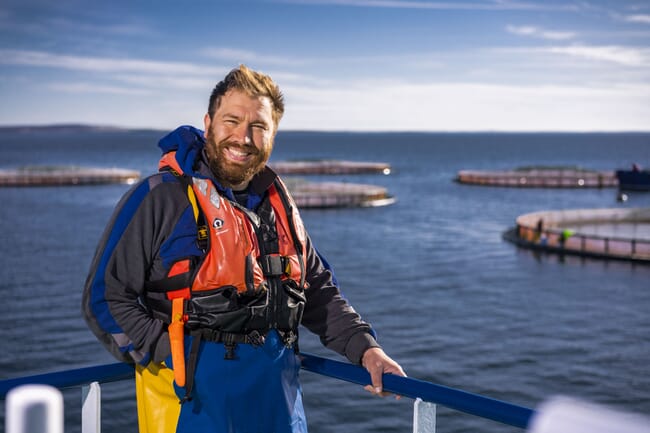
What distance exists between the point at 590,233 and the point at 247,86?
187ft

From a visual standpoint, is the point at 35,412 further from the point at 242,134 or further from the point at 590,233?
the point at 590,233

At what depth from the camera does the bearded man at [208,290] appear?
326 cm

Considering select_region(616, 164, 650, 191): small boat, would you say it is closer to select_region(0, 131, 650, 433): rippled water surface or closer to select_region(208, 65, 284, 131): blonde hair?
select_region(0, 131, 650, 433): rippled water surface

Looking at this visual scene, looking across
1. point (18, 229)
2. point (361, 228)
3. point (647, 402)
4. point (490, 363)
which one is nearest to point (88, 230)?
point (18, 229)

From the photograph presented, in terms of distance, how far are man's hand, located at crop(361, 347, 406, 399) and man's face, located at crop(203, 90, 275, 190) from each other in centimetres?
95

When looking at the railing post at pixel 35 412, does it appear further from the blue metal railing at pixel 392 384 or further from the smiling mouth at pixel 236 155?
the smiling mouth at pixel 236 155

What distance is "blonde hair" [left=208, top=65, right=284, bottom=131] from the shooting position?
3.54 m

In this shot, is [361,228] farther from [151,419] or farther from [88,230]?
[151,419]

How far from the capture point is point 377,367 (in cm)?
350

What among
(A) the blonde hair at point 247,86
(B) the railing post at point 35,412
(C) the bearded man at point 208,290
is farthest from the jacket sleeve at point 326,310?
(B) the railing post at point 35,412

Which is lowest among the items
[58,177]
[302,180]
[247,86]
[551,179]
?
[58,177]

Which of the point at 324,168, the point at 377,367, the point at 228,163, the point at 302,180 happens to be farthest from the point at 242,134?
the point at 324,168

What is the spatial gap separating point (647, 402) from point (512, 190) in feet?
289

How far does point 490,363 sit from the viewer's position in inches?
1212
